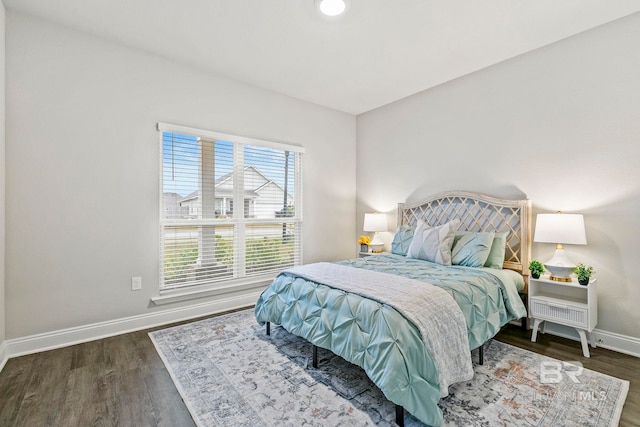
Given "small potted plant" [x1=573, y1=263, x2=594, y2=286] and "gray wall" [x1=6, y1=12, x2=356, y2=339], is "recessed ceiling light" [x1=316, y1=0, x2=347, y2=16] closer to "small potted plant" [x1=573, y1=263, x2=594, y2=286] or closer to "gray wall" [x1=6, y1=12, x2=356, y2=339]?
"gray wall" [x1=6, y1=12, x2=356, y2=339]

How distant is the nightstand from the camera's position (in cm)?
242

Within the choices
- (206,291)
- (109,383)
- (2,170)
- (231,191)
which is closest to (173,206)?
(231,191)

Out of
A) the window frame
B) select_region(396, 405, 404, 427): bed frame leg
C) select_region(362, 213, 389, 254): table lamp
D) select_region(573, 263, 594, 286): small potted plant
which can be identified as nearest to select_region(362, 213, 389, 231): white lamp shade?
select_region(362, 213, 389, 254): table lamp

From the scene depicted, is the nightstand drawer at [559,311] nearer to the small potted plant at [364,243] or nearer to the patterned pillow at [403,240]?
the patterned pillow at [403,240]

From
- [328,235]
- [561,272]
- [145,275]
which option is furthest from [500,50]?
[145,275]

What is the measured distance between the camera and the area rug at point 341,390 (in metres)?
1.69

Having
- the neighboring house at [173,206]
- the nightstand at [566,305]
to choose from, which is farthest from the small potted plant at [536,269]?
the neighboring house at [173,206]

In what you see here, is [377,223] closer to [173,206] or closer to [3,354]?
[173,206]

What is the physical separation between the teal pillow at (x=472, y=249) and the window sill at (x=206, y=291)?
2.31m

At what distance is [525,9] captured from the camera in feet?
7.85

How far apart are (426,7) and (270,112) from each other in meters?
2.21

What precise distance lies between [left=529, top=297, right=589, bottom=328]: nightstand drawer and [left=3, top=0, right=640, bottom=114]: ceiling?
2.42 metres

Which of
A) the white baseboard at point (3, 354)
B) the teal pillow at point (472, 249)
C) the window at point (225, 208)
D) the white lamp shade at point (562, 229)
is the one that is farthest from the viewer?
the window at point (225, 208)

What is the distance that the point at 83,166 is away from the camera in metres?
2.70
